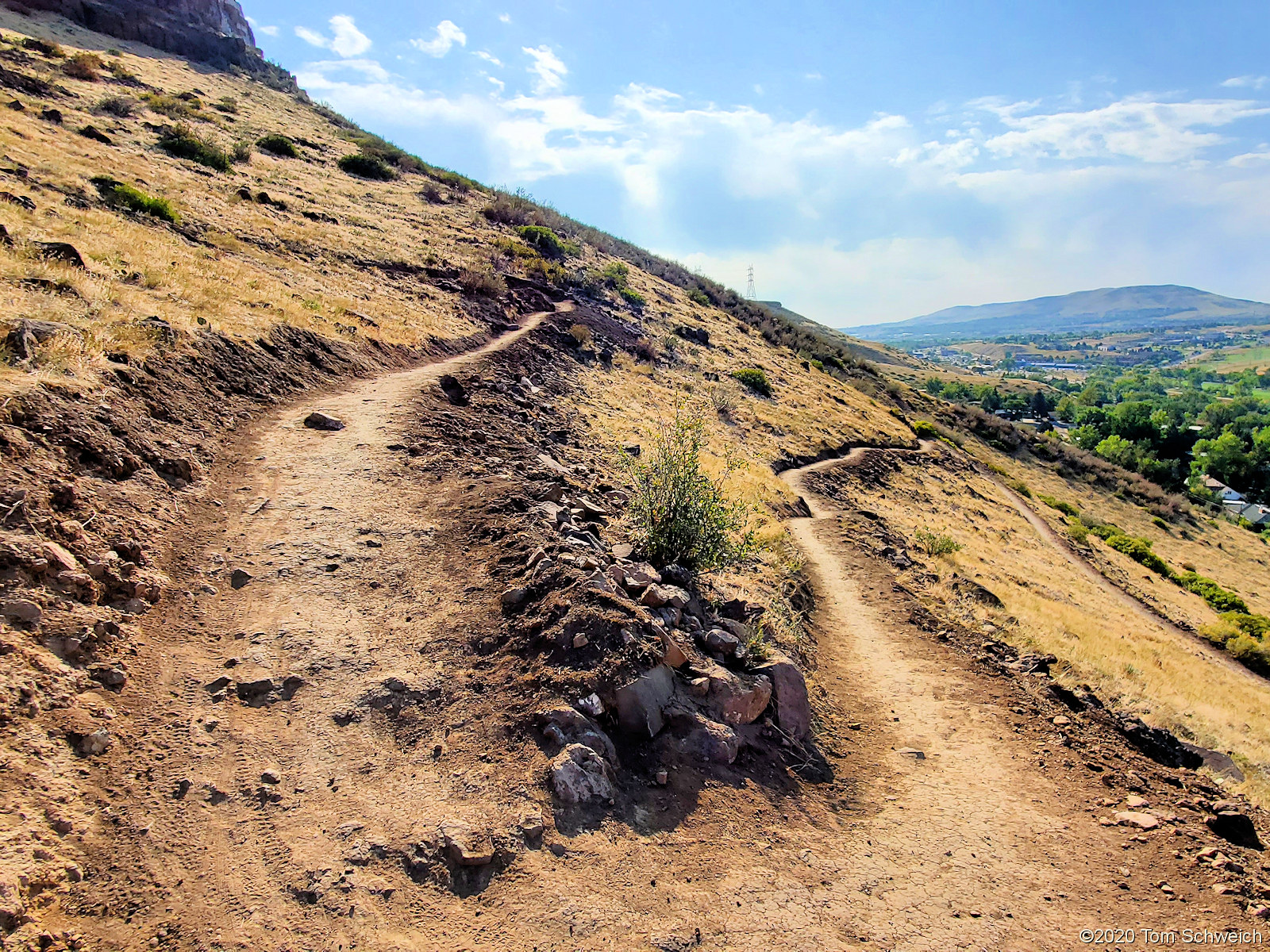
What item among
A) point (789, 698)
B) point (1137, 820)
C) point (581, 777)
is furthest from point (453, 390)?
point (1137, 820)

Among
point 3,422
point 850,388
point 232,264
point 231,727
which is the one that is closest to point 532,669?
point 231,727

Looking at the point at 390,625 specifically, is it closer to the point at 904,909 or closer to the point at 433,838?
the point at 433,838

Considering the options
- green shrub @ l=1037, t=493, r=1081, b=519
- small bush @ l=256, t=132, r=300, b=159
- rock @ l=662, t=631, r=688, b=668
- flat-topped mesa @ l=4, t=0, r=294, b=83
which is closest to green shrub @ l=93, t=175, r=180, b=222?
small bush @ l=256, t=132, r=300, b=159

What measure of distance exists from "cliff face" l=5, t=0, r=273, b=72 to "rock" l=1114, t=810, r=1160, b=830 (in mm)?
64007

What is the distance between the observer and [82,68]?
98.5ft

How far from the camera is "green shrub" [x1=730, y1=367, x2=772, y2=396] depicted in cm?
3319

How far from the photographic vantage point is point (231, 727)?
4836 millimetres

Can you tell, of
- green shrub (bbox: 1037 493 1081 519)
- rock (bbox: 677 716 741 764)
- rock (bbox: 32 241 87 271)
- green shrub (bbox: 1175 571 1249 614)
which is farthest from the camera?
green shrub (bbox: 1037 493 1081 519)

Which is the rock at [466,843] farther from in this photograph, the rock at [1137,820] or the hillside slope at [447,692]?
the rock at [1137,820]

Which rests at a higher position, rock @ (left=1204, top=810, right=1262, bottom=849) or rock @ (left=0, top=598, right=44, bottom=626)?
rock @ (left=0, top=598, right=44, bottom=626)

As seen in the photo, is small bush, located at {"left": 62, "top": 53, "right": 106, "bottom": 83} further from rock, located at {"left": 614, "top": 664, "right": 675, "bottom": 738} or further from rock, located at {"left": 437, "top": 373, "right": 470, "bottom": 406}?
rock, located at {"left": 614, "top": 664, "right": 675, "bottom": 738}

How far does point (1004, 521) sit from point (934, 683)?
23.9 m

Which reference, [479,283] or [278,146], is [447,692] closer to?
[479,283]

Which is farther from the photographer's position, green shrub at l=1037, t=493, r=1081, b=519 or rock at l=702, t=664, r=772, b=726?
green shrub at l=1037, t=493, r=1081, b=519
